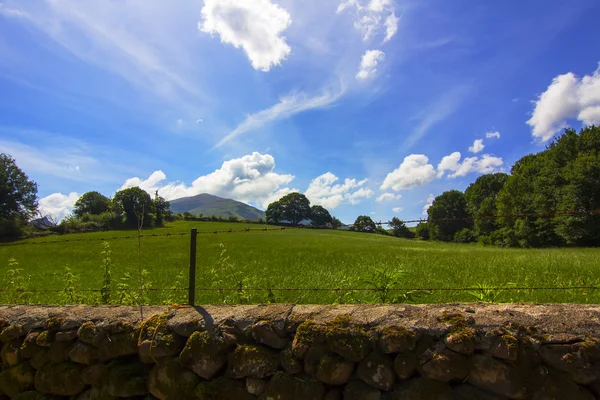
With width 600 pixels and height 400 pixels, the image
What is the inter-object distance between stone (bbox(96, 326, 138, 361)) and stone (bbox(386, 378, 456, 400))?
7.51 feet

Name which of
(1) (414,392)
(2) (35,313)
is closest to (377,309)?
(1) (414,392)

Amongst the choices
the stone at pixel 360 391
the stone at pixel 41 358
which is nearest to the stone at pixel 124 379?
the stone at pixel 41 358

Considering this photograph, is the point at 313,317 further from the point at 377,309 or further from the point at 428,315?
the point at 428,315

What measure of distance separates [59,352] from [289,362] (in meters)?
2.34

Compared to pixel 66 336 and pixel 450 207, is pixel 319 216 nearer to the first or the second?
pixel 450 207

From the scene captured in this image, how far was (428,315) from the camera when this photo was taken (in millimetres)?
2588

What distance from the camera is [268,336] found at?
2.76 m

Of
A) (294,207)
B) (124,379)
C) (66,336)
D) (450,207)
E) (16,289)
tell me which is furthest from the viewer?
(294,207)

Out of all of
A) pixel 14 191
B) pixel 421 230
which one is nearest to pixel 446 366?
pixel 421 230

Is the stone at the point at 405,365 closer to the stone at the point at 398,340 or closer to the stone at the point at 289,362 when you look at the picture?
the stone at the point at 398,340

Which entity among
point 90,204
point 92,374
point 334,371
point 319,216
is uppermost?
point 90,204

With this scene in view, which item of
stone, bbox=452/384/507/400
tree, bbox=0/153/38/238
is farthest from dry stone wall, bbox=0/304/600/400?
tree, bbox=0/153/38/238

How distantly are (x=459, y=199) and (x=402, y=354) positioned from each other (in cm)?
8991

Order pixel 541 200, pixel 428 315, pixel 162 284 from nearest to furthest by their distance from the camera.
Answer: pixel 428 315
pixel 162 284
pixel 541 200
